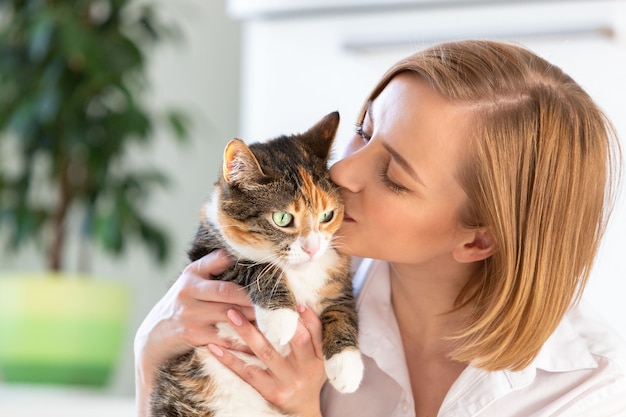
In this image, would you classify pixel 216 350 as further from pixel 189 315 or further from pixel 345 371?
pixel 345 371

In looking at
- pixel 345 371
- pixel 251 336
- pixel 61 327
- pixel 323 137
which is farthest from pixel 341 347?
pixel 61 327

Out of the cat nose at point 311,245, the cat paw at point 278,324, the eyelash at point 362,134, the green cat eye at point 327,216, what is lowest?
the cat paw at point 278,324

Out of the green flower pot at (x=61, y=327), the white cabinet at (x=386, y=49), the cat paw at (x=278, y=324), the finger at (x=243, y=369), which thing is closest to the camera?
the cat paw at (x=278, y=324)

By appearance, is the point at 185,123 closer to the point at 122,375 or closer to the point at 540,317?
the point at 122,375

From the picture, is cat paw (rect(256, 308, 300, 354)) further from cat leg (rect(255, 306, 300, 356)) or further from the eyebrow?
the eyebrow

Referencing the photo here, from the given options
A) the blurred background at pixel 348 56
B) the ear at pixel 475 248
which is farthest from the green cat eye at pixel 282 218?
the blurred background at pixel 348 56

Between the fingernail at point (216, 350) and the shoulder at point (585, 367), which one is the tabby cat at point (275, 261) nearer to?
the fingernail at point (216, 350)

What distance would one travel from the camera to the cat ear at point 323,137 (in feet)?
4.95

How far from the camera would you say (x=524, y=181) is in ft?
4.79

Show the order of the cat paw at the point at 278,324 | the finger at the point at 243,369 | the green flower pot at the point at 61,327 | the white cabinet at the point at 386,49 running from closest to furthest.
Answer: the cat paw at the point at 278,324 → the finger at the point at 243,369 → the white cabinet at the point at 386,49 → the green flower pot at the point at 61,327

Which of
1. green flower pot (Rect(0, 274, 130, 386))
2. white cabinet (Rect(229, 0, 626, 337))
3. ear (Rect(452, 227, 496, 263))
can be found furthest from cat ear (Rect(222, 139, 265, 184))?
green flower pot (Rect(0, 274, 130, 386))

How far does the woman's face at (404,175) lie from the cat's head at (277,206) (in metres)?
0.05

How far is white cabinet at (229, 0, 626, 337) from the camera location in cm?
185

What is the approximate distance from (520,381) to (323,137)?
0.56m
